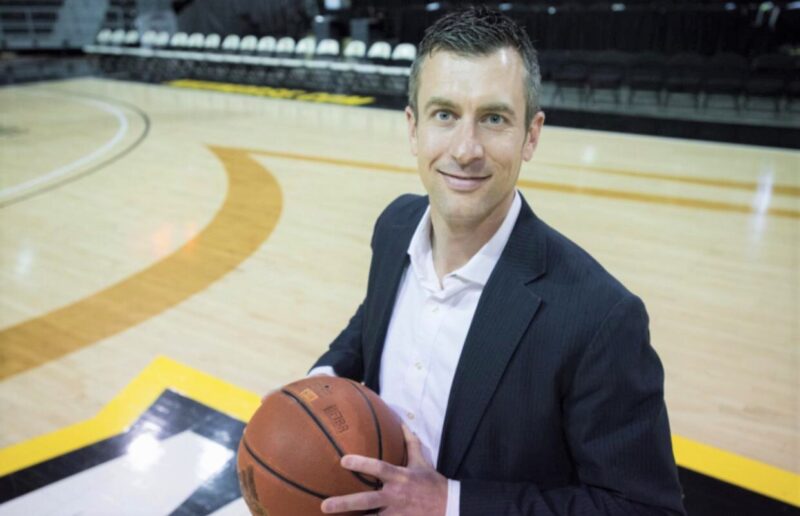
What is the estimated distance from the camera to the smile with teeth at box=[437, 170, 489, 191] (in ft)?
3.87

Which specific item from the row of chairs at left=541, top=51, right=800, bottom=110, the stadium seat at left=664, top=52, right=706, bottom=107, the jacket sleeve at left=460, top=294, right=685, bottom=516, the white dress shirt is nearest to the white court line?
the white dress shirt

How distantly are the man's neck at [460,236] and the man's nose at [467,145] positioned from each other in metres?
0.14

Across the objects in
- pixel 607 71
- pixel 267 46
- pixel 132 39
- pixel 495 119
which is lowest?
pixel 495 119

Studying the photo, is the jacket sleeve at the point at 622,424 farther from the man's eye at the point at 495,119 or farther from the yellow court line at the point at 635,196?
the yellow court line at the point at 635,196

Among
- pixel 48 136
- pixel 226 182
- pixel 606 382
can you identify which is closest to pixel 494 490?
pixel 606 382

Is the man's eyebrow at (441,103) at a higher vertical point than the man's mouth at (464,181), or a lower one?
higher

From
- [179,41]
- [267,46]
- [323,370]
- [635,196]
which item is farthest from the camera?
[179,41]

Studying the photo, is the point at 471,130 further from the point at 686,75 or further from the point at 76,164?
the point at 686,75

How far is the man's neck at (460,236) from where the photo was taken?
1.27m

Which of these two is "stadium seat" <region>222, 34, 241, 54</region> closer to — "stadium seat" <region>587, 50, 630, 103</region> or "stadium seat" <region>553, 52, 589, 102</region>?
"stadium seat" <region>553, 52, 589, 102</region>

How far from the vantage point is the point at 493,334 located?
122 cm

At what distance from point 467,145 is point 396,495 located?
0.65 m

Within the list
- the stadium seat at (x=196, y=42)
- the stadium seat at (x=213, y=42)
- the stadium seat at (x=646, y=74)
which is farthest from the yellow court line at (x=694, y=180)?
the stadium seat at (x=196, y=42)

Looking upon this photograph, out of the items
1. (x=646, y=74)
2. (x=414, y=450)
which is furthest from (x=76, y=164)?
(x=646, y=74)
